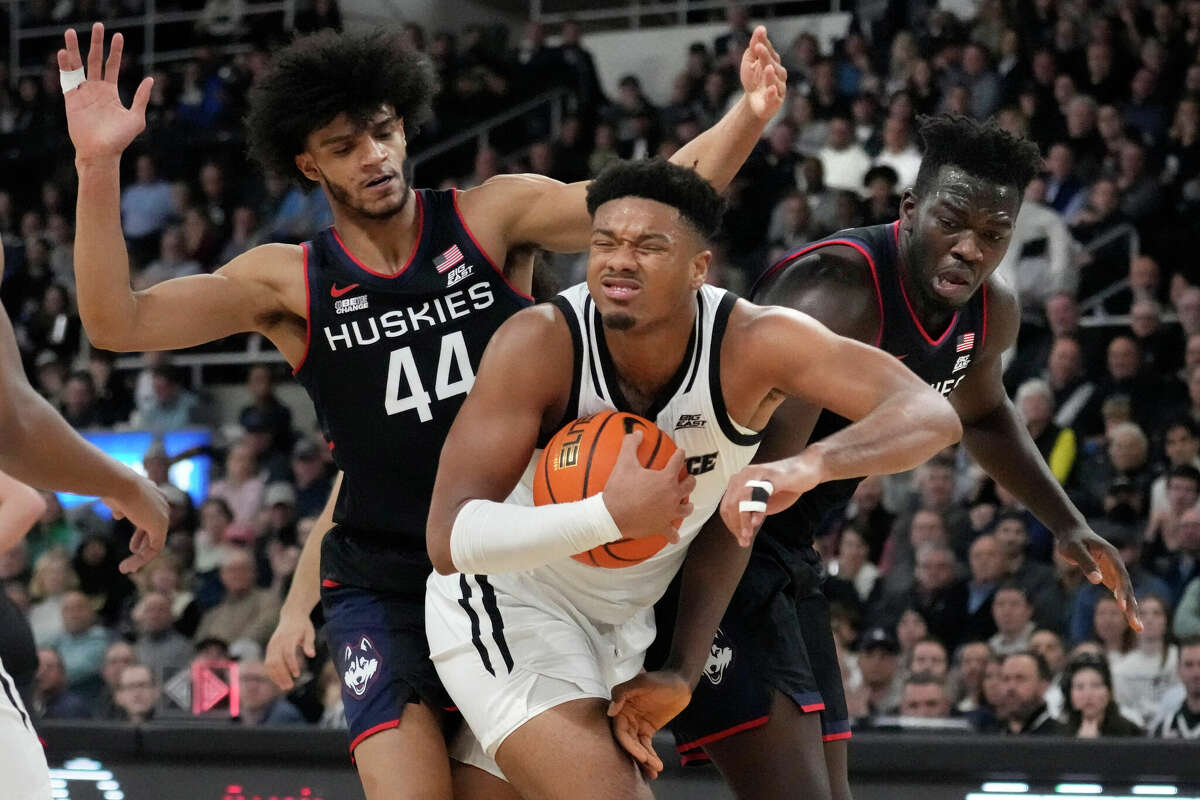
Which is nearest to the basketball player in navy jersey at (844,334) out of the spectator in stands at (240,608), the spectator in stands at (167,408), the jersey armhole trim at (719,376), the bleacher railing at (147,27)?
the jersey armhole trim at (719,376)

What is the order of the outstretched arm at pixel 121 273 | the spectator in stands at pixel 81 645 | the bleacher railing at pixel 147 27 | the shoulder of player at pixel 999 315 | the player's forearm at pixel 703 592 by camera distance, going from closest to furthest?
the player's forearm at pixel 703 592
the outstretched arm at pixel 121 273
the shoulder of player at pixel 999 315
the spectator in stands at pixel 81 645
the bleacher railing at pixel 147 27

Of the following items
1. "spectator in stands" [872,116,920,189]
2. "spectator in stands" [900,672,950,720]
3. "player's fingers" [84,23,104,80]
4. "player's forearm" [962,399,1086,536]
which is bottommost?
"spectator in stands" [900,672,950,720]

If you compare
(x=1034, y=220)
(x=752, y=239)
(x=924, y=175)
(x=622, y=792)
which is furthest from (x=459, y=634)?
(x=752, y=239)

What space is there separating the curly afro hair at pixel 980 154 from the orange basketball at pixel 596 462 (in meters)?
1.24

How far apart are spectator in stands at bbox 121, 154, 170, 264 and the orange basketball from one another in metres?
10.6

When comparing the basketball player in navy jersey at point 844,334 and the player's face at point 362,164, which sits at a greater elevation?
the player's face at point 362,164

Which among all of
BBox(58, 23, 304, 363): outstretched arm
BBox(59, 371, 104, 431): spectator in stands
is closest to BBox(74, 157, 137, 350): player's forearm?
BBox(58, 23, 304, 363): outstretched arm

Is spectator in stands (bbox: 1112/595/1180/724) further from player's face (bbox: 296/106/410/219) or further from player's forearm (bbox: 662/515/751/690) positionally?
player's face (bbox: 296/106/410/219)

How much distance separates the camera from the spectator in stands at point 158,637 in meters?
8.90

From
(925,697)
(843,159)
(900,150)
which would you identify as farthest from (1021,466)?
(843,159)

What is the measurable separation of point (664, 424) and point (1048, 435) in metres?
5.07

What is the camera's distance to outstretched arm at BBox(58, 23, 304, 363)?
143 inches

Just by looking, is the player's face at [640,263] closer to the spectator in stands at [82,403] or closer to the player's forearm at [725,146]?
the player's forearm at [725,146]

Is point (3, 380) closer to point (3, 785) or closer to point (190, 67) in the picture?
point (3, 785)
